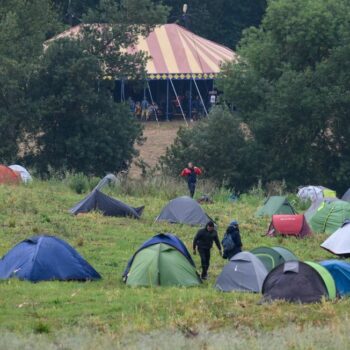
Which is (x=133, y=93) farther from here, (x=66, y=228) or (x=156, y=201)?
(x=66, y=228)

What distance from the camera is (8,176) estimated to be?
3509 centimetres

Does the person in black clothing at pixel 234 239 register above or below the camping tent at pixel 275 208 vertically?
above

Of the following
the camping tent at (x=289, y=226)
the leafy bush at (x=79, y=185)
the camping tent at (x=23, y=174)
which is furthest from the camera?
the camping tent at (x=23, y=174)

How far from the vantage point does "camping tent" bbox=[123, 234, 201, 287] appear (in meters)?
20.2

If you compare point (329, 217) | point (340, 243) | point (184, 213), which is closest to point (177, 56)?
point (329, 217)

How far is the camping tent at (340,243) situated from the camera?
80.6 feet

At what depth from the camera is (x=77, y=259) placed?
810 inches

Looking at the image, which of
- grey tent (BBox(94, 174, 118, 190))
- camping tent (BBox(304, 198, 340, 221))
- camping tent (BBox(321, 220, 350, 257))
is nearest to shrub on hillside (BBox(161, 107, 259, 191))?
grey tent (BBox(94, 174, 118, 190))

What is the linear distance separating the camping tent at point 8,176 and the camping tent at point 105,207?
234 inches

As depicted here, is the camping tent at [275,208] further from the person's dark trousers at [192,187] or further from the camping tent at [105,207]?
the camping tent at [105,207]

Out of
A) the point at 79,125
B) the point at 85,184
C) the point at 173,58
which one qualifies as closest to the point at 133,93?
the point at 173,58

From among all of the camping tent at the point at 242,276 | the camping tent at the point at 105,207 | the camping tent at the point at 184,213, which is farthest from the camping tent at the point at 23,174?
the camping tent at the point at 242,276

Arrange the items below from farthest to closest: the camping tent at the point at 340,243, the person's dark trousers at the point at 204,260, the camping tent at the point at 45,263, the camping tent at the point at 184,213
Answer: the camping tent at the point at 184,213 < the camping tent at the point at 340,243 < the person's dark trousers at the point at 204,260 < the camping tent at the point at 45,263

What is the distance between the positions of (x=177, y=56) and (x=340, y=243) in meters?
37.5
